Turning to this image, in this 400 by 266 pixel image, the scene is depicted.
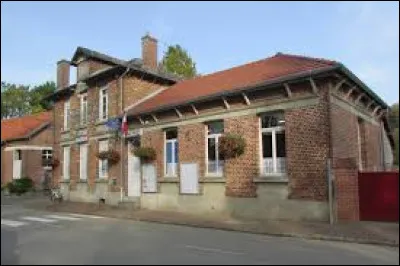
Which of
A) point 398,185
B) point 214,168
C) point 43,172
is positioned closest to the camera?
point 398,185

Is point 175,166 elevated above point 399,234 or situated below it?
above

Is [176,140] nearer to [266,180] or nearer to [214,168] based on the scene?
[214,168]

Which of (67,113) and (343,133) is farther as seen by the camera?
(67,113)

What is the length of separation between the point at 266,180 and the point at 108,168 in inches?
425

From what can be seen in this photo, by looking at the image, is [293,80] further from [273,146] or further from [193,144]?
[193,144]

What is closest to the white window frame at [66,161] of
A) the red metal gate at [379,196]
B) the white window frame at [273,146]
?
the white window frame at [273,146]

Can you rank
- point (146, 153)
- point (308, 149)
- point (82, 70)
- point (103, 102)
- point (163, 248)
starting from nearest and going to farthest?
point (163, 248) → point (308, 149) → point (146, 153) → point (103, 102) → point (82, 70)

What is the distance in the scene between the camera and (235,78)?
2138 centimetres

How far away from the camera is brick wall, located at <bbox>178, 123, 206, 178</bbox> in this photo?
20250 millimetres

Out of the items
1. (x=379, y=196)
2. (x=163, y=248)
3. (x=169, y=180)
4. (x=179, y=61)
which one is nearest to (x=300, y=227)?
(x=379, y=196)

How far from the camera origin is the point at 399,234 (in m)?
12.7

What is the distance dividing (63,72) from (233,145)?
727 inches

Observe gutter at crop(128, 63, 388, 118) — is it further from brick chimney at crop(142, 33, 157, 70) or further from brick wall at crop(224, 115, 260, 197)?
brick chimney at crop(142, 33, 157, 70)

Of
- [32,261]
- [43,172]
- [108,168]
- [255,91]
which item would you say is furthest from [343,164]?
[43,172]
